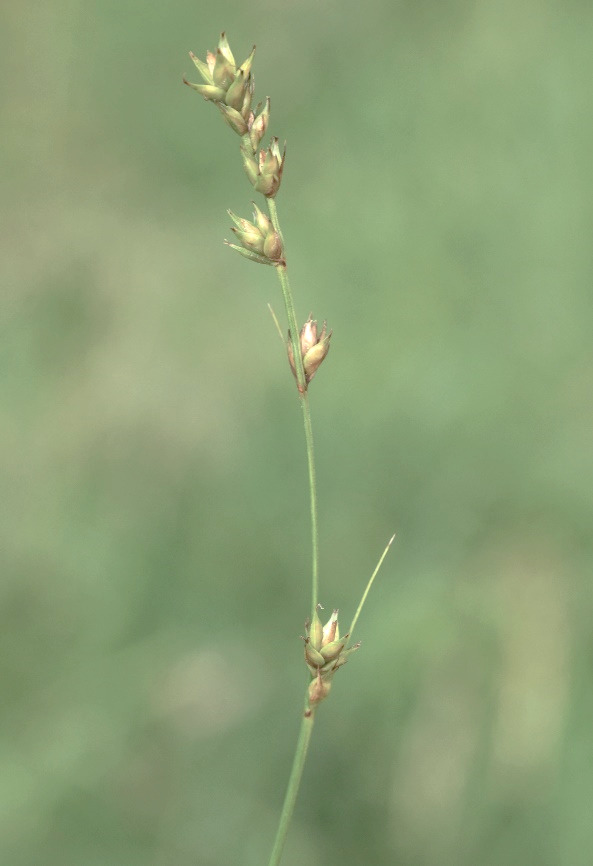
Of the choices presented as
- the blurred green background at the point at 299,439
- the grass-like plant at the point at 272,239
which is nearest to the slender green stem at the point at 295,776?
the grass-like plant at the point at 272,239

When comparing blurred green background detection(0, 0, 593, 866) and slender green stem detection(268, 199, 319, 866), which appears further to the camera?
blurred green background detection(0, 0, 593, 866)

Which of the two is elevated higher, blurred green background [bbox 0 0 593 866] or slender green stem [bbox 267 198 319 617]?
slender green stem [bbox 267 198 319 617]

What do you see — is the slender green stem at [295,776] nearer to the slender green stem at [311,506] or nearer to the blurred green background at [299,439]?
the slender green stem at [311,506]

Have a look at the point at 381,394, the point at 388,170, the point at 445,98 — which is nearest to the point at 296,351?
the point at 381,394

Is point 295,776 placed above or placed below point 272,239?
below

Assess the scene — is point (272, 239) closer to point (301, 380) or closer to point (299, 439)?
point (301, 380)

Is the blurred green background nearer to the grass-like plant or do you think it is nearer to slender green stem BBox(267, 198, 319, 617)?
the grass-like plant

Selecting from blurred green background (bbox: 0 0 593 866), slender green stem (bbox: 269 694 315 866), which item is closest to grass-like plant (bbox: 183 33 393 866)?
slender green stem (bbox: 269 694 315 866)

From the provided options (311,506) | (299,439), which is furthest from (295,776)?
(299,439)

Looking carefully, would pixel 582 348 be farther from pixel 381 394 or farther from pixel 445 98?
pixel 445 98
